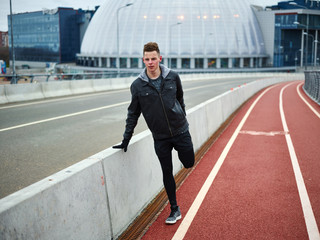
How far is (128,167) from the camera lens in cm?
514

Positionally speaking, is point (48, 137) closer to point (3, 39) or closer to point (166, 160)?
point (166, 160)

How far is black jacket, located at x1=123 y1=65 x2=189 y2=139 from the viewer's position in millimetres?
4605

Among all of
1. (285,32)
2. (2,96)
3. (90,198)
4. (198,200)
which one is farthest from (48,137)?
(285,32)

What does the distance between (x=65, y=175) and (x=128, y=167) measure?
1497 millimetres

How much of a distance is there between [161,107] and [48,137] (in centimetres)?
666

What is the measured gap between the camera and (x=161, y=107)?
15.1ft

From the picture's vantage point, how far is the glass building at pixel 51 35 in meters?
129

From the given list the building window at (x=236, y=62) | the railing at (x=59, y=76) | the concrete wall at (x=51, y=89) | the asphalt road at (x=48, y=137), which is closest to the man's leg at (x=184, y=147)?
the asphalt road at (x=48, y=137)

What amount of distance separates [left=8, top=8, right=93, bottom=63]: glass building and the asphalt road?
4715 inches

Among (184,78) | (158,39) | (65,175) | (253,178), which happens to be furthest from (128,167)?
(158,39)

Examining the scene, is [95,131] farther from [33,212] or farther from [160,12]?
[160,12]

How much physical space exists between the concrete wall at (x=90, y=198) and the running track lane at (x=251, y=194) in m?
0.49

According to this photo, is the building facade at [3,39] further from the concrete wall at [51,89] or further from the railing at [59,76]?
the concrete wall at [51,89]

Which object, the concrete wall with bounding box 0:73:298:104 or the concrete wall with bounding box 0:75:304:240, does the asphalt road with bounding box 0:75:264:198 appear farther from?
the concrete wall with bounding box 0:75:304:240
